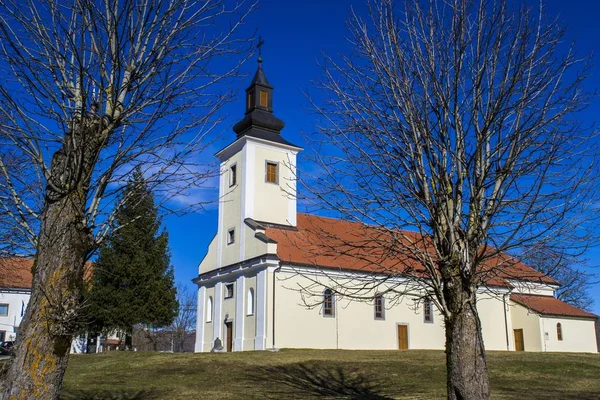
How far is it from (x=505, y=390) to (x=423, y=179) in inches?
408

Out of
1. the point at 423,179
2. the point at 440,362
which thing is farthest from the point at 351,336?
the point at 423,179

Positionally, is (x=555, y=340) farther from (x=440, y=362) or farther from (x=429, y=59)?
(x=429, y=59)

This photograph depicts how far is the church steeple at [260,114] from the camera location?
37375 millimetres

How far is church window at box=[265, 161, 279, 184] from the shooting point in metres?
36.9

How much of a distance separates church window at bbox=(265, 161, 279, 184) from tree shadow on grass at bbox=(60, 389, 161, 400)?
70.1 ft

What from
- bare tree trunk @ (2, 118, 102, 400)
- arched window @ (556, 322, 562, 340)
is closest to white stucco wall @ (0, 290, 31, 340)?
arched window @ (556, 322, 562, 340)

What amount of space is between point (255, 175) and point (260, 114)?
4330mm

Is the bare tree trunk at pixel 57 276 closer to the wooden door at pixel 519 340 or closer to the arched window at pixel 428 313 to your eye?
the arched window at pixel 428 313

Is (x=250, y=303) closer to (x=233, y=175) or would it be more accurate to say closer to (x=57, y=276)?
(x=233, y=175)

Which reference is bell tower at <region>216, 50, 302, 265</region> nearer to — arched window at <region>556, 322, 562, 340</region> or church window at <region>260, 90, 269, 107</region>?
church window at <region>260, 90, 269, 107</region>

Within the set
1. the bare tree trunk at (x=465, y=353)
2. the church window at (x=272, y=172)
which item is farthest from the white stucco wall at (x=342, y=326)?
the bare tree trunk at (x=465, y=353)

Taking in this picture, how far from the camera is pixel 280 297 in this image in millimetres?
32094

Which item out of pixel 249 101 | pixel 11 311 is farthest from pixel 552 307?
pixel 11 311

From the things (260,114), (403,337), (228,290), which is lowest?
(403,337)
